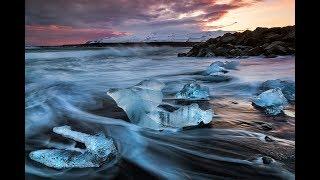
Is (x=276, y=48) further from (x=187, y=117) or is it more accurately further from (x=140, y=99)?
(x=140, y=99)

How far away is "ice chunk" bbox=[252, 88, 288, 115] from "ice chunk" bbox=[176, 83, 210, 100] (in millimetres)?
217

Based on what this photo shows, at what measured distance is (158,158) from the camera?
1.62 m

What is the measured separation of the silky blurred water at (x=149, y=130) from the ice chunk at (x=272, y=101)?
0.12 ft

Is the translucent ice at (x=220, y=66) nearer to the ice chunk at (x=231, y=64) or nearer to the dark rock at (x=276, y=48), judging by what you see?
the ice chunk at (x=231, y=64)

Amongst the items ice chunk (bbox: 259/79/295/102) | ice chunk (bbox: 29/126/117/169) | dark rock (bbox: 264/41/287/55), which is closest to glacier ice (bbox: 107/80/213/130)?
ice chunk (bbox: 29/126/117/169)

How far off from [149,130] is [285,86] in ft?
1.86

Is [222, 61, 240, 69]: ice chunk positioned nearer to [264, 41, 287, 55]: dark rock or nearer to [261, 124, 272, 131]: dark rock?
[264, 41, 287, 55]: dark rock

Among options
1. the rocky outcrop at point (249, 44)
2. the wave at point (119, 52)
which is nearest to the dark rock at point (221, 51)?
the rocky outcrop at point (249, 44)

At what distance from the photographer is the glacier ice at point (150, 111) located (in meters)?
1.64

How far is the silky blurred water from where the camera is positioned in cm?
160

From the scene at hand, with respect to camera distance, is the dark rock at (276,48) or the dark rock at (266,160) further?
the dark rock at (276,48)

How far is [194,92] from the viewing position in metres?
1.66

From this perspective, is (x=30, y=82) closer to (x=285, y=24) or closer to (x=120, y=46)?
(x=120, y=46)
